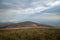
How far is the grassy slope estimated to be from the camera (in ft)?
8.29

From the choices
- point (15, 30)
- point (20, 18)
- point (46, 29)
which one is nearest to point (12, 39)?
point (15, 30)

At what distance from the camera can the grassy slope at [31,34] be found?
8.29 feet

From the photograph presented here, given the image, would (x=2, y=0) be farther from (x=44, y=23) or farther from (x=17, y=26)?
(x=44, y=23)

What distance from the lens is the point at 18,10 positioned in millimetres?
2605

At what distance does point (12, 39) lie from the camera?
251 cm

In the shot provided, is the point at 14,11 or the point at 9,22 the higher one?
the point at 14,11

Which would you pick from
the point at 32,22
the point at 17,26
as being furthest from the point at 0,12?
the point at 32,22

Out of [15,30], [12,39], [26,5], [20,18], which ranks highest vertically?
[26,5]

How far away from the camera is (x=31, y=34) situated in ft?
8.42

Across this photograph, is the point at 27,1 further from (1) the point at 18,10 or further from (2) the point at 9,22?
(2) the point at 9,22

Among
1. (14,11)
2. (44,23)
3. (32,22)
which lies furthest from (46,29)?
(14,11)

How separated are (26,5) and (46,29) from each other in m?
0.58

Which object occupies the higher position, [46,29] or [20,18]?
[20,18]

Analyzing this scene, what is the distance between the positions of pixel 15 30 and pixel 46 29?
0.57m
